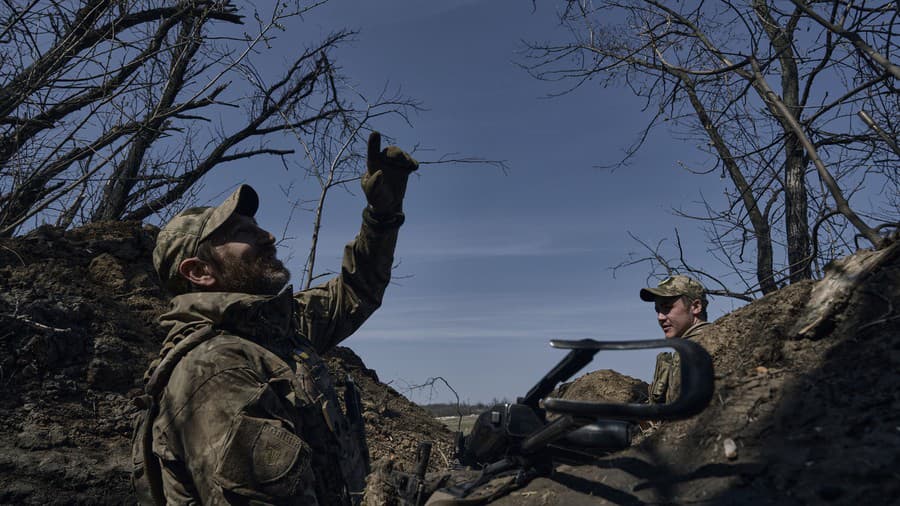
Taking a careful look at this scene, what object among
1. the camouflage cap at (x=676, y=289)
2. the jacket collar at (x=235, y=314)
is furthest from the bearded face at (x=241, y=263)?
the camouflage cap at (x=676, y=289)

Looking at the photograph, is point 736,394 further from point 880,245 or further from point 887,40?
point 887,40

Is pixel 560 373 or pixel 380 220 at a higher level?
pixel 380 220

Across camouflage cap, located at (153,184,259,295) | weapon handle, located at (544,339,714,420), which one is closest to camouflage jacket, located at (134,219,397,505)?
camouflage cap, located at (153,184,259,295)

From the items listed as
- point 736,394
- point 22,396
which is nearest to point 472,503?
point 736,394

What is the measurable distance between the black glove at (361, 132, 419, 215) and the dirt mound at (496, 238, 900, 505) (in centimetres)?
181

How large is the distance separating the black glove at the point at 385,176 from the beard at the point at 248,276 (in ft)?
2.17

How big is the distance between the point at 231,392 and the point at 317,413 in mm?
438

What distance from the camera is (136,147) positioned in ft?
32.4

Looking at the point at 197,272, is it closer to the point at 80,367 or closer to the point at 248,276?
the point at 248,276

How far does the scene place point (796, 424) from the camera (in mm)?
1761

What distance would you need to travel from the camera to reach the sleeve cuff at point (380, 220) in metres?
3.55

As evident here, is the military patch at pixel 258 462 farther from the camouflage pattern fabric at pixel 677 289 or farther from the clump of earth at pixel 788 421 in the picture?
the camouflage pattern fabric at pixel 677 289

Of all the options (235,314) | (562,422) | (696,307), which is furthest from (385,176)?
(696,307)

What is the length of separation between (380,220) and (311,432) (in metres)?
1.24
